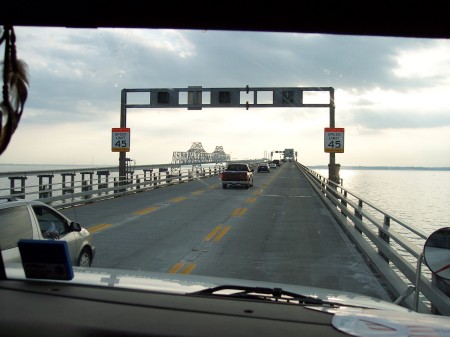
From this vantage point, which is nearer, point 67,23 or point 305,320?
point 67,23

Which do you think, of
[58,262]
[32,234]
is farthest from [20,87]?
[32,234]

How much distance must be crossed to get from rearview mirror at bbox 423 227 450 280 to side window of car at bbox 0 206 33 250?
4.48 m

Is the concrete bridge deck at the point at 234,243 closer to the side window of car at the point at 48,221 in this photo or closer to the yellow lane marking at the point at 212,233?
the yellow lane marking at the point at 212,233

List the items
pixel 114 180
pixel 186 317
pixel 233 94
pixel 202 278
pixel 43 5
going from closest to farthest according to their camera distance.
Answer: pixel 43 5, pixel 186 317, pixel 202 278, pixel 114 180, pixel 233 94

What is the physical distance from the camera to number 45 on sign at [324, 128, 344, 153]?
2738 cm

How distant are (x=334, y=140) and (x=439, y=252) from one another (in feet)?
80.3

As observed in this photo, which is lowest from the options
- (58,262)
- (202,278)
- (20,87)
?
(202,278)

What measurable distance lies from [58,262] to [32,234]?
8.80 feet

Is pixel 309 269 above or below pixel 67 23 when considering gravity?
below

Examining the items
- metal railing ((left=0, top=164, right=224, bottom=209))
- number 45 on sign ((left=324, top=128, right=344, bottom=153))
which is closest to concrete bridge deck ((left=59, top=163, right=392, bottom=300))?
metal railing ((left=0, top=164, right=224, bottom=209))

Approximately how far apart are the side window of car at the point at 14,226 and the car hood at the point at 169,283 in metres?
1.55

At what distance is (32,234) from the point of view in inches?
226

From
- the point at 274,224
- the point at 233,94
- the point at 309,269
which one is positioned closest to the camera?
the point at 309,269

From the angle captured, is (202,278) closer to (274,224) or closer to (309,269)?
(309,269)
